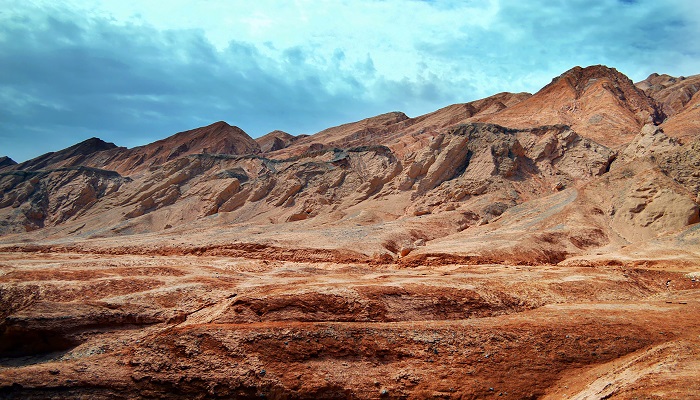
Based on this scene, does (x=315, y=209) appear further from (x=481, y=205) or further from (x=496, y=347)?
(x=496, y=347)

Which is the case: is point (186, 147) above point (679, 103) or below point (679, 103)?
above

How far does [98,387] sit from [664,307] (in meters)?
14.7

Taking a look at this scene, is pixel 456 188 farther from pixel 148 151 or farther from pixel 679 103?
pixel 148 151

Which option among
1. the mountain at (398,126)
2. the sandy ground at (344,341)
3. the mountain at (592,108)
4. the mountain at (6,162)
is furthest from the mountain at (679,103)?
the mountain at (6,162)

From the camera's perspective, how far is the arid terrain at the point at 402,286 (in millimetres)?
9867

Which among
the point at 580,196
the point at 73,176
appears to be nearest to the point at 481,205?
the point at 580,196

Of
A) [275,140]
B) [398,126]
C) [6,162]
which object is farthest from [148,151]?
[398,126]

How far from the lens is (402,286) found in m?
14.6

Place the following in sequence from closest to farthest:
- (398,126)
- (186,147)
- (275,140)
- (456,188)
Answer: (456,188), (398,126), (186,147), (275,140)

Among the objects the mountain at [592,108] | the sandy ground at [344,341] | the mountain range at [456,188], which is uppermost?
the mountain at [592,108]

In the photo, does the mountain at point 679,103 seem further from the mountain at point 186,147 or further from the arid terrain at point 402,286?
the mountain at point 186,147

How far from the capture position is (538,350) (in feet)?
36.0

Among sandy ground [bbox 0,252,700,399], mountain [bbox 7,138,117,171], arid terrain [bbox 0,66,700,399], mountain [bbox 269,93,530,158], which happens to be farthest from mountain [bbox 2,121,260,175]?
sandy ground [bbox 0,252,700,399]

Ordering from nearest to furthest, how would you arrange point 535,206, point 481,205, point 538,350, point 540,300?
point 538,350 → point 540,300 → point 535,206 → point 481,205
